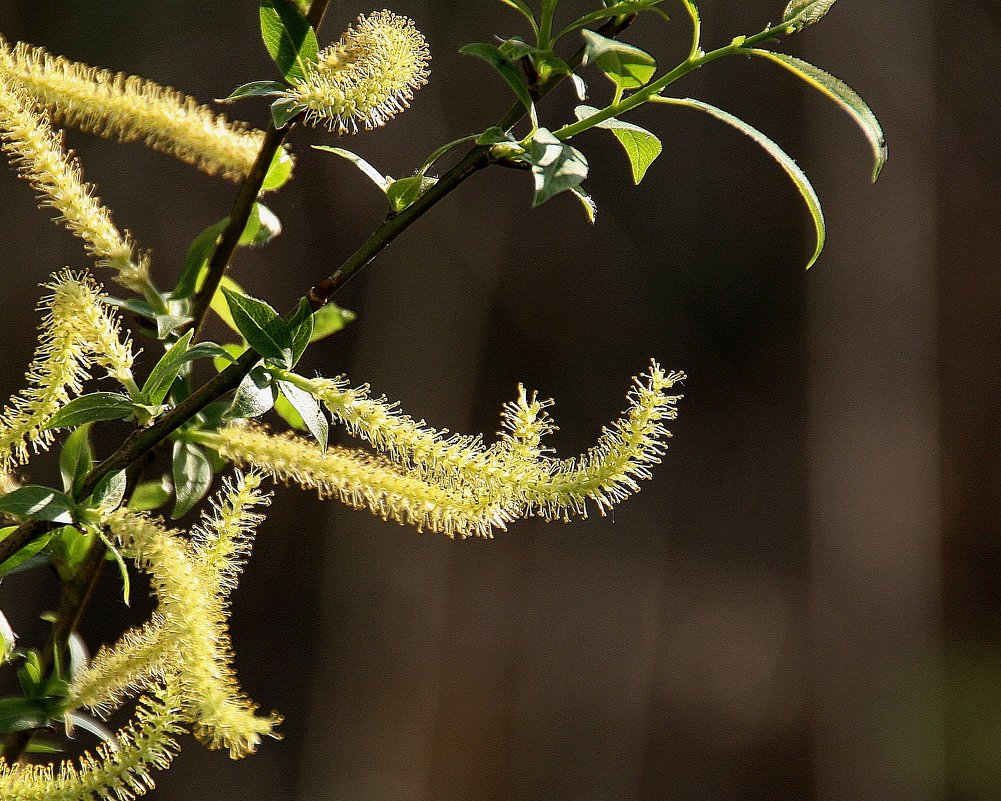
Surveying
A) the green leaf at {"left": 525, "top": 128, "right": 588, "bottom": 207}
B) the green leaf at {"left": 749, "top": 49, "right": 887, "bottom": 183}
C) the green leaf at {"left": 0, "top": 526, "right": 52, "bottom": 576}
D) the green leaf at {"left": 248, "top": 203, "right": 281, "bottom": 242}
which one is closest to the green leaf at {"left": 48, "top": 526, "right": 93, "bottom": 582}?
the green leaf at {"left": 0, "top": 526, "right": 52, "bottom": 576}

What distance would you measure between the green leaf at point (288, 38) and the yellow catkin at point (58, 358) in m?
0.19

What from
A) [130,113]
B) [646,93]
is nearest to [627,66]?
[646,93]

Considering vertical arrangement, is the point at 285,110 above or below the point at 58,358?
above

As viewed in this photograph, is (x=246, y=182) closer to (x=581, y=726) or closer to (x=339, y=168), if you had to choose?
(x=339, y=168)

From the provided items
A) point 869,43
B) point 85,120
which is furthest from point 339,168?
point 85,120

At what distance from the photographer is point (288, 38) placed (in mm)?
585

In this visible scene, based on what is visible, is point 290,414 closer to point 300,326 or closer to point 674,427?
point 300,326

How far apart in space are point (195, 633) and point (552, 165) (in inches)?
13.7

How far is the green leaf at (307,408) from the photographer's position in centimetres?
58

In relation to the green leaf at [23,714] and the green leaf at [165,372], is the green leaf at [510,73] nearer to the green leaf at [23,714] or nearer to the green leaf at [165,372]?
the green leaf at [165,372]

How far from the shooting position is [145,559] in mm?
595

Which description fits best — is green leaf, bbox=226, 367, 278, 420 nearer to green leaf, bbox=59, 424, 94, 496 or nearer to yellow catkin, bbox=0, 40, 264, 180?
green leaf, bbox=59, 424, 94, 496

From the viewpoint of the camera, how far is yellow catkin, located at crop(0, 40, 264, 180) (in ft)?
2.30

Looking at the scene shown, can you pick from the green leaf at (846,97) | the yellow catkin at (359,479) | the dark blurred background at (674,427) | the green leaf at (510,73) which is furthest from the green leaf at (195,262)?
the dark blurred background at (674,427)
